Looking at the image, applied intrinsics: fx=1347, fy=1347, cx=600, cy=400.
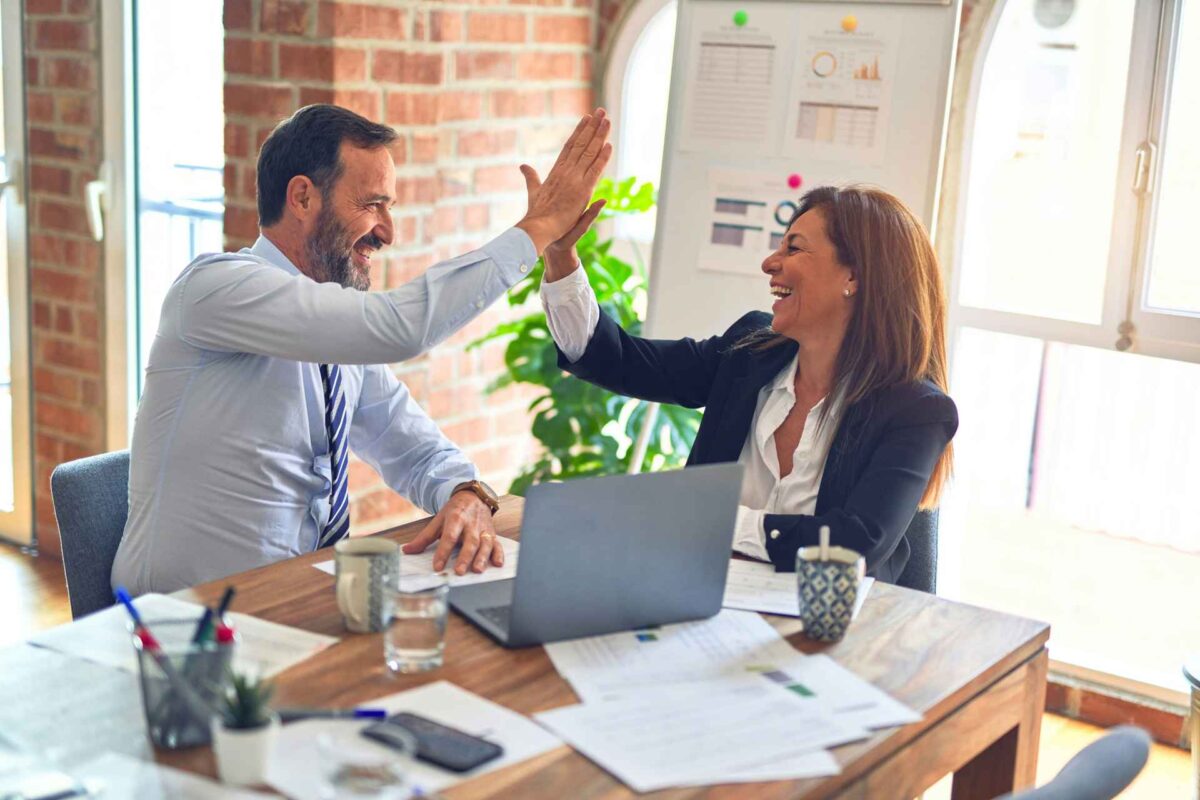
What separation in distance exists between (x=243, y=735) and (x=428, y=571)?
619 millimetres

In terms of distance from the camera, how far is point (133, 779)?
3.96 ft

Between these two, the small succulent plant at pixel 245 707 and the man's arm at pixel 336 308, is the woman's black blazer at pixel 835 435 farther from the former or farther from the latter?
the small succulent plant at pixel 245 707

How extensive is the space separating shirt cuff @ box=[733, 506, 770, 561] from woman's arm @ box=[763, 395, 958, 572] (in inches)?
0.5

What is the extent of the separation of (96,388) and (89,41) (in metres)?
0.96

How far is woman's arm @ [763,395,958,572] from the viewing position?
1.92 m

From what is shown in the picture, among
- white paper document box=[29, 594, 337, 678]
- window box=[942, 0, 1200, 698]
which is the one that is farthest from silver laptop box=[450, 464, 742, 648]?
window box=[942, 0, 1200, 698]

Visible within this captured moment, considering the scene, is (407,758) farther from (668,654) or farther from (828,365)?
(828,365)

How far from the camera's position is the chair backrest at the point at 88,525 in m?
2.01

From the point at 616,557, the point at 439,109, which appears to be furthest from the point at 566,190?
the point at 439,109

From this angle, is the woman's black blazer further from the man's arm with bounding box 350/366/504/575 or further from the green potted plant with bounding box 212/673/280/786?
the green potted plant with bounding box 212/673/280/786

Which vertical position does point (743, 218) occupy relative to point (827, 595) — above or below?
above

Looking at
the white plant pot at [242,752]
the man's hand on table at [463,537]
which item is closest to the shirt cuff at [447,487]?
the man's hand on table at [463,537]

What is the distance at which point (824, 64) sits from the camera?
2957mm

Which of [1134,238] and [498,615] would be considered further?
[1134,238]
